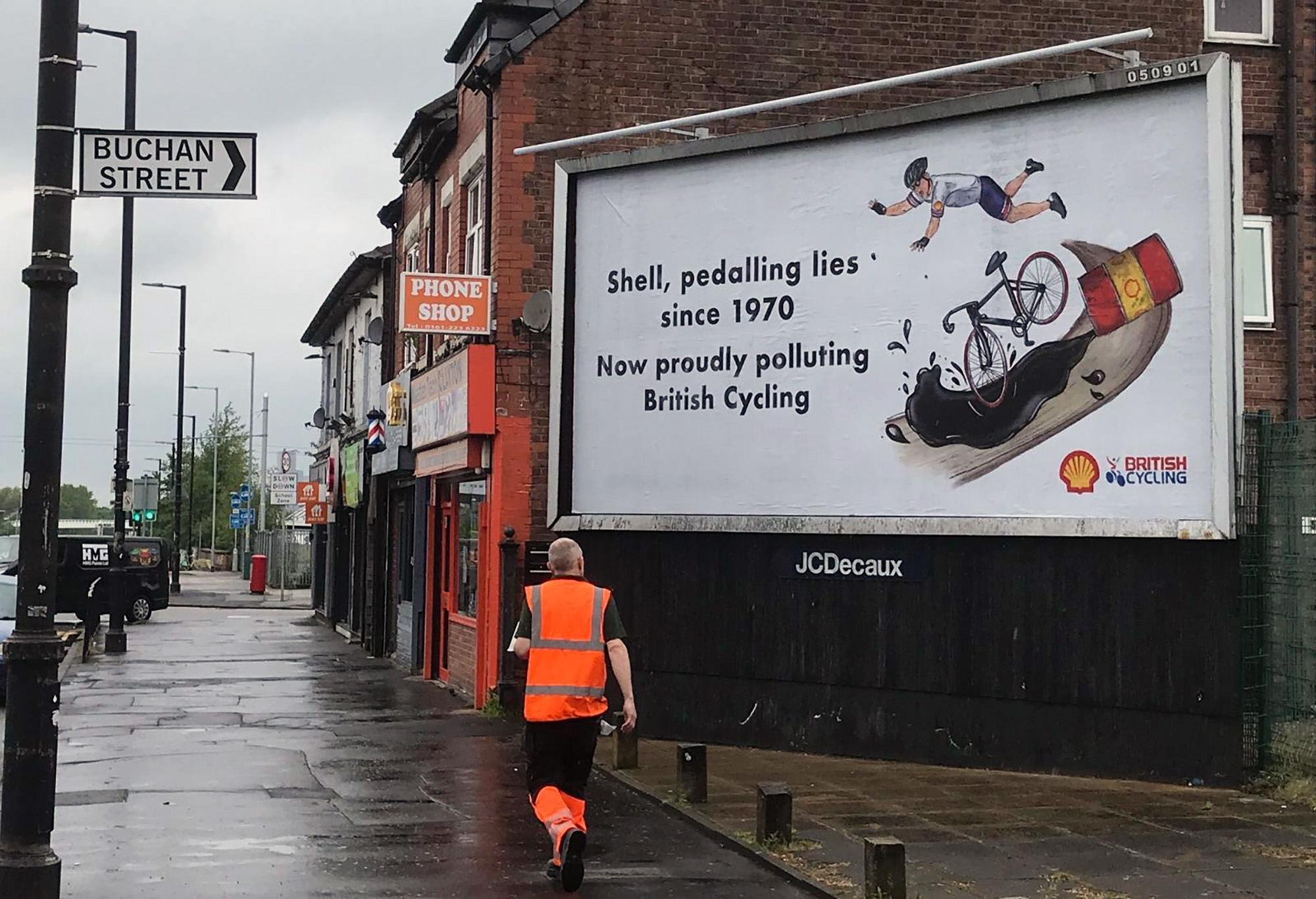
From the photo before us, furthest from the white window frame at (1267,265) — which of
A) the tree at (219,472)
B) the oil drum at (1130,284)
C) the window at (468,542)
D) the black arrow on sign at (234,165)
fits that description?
the tree at (219,472)

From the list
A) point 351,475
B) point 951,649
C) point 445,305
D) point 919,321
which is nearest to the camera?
point 951,649

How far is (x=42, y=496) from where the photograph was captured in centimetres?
784

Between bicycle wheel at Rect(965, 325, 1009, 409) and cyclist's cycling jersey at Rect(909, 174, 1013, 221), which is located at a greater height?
cyclist's cycling jersey at Rect(909, 174, 1013, 221)

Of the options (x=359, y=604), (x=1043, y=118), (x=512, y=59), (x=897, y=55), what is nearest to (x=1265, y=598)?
(x=1043, y=118)

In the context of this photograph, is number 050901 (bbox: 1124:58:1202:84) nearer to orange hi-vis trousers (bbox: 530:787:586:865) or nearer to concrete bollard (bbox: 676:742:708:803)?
concrete bollard (bbox: 676:742:708:803)

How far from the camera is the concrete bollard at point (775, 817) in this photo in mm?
9531

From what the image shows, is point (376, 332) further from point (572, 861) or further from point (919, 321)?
point (572, 861)

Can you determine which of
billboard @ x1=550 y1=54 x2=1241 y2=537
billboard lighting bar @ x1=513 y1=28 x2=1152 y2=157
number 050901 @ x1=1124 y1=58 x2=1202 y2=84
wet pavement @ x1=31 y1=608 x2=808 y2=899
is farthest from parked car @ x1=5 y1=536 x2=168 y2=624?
number 050901 @ x1=1124 y1=58 x2=1202 y2=84

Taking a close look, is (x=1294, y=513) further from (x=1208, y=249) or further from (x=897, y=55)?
(x=897, y=55)

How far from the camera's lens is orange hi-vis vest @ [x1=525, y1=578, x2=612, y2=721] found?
29.2 ft

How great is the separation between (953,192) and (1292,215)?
9099 mm

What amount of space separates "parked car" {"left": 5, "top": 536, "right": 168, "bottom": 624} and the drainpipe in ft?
76.1

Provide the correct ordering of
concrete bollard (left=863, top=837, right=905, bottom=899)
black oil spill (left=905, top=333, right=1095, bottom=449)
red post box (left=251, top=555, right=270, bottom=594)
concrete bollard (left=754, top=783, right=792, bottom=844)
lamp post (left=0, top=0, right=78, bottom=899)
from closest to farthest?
lamp post (left=0, top=0, right=78, bottom=899) → concrete bollard (left=863, top=837, right=905, bottom=899) → concrete bollard (left=754, top=783, right=792, bottom=844) → black oil spill (left=905, top=333, right=1095, bottom=449) → red post box (left=251, top=555, right=270, bottom=594)

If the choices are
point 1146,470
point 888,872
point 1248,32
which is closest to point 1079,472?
point 1146,470
